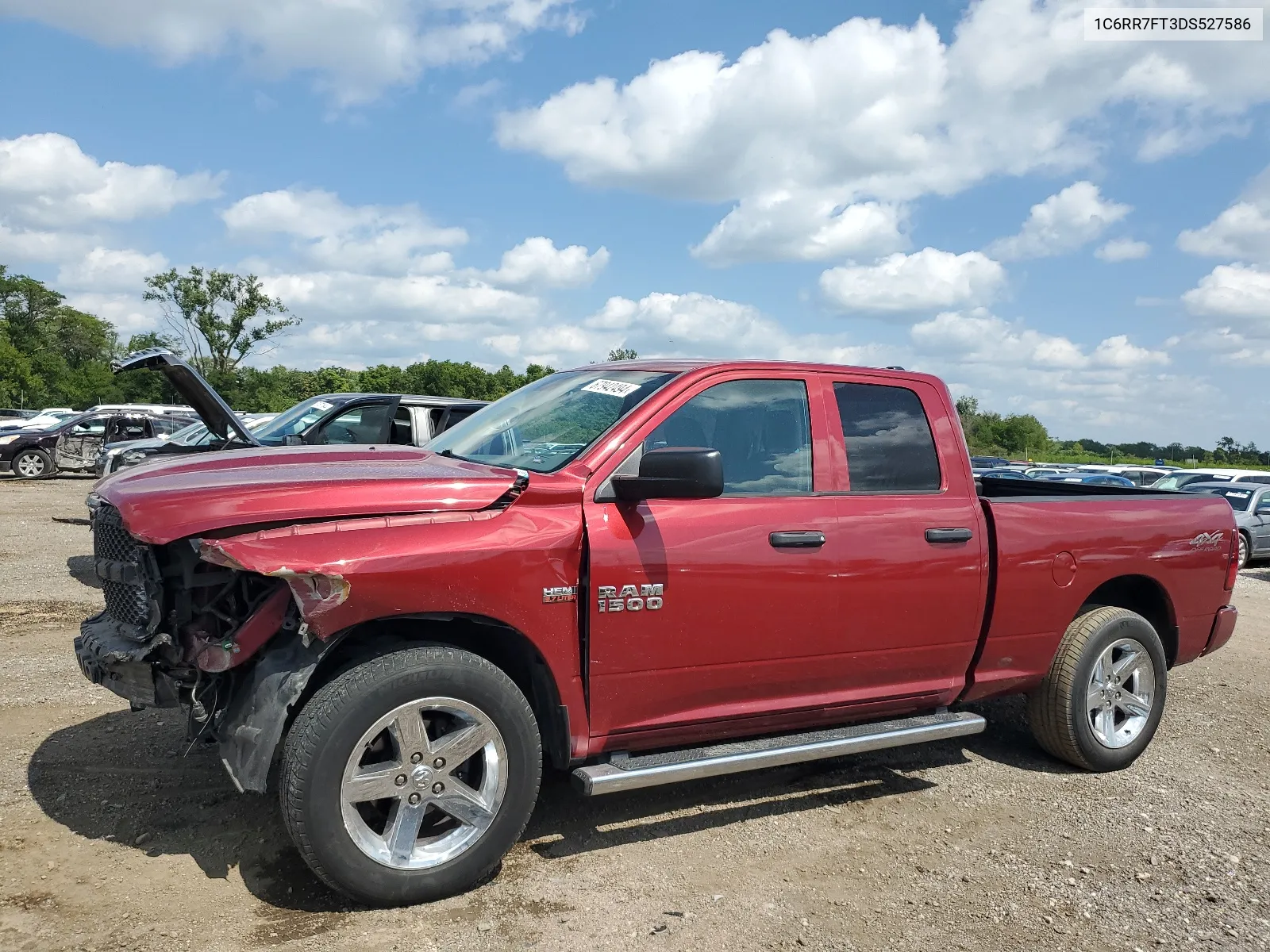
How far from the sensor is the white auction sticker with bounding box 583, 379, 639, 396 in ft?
13.6

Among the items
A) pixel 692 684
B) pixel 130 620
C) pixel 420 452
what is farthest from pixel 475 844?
pixel 420 452

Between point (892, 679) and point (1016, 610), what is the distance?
2.52 ft

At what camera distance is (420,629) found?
11.7 feet

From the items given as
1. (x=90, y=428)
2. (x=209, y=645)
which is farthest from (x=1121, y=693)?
(x=90, y=428)

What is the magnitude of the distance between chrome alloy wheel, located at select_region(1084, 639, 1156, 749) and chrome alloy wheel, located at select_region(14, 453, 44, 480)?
23.9 m

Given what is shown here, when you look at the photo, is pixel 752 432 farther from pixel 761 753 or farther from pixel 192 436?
pixel 192 436

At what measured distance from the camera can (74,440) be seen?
2328 centimetres

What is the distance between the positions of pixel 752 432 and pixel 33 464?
23.4 meters

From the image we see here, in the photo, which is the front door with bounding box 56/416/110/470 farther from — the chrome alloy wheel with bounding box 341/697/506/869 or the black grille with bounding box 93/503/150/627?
the chrome alloy wheel with bounding box 341/697/506/869

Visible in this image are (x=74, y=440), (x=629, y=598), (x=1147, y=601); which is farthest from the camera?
(x=74, y=440)

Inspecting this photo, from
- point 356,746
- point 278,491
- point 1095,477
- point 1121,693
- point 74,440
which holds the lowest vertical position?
point 1121,693

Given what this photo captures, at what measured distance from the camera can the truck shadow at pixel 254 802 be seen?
3.67m

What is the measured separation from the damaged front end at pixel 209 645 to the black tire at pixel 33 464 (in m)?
22.4

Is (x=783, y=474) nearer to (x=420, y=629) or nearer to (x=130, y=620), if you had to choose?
(x=420, y=629)
